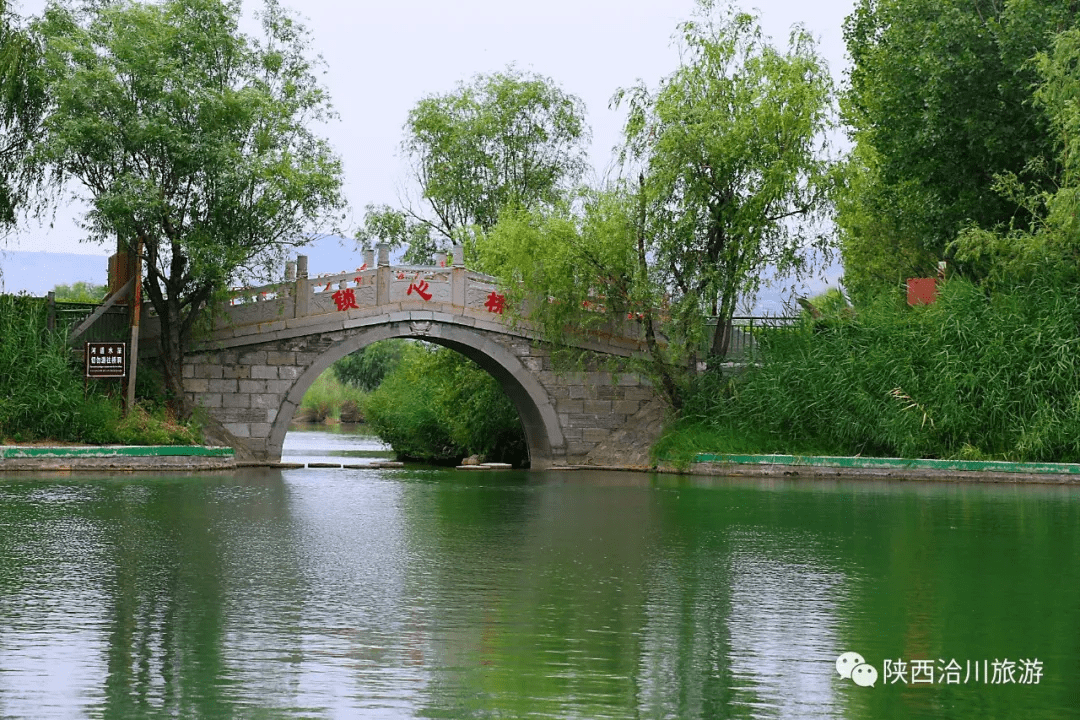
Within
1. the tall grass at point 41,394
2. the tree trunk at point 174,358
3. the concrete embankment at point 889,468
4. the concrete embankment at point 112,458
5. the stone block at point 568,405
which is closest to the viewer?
the concrete embankment at point 112,458

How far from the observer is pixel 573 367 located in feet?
81.7

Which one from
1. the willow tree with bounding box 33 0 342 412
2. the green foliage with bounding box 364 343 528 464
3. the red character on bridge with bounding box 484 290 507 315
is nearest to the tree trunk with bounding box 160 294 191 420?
the willow tree with bounding box 33 0 342 412

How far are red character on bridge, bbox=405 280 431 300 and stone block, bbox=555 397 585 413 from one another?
3.03 m

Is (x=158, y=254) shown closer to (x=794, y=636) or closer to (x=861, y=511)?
(x=861, y=511)

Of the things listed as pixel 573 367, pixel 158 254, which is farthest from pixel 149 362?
pixel 573 367

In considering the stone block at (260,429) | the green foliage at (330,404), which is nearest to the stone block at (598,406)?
the stone block at (260,429)

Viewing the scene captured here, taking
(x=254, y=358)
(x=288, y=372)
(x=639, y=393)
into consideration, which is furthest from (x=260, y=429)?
(x=639, y=393)

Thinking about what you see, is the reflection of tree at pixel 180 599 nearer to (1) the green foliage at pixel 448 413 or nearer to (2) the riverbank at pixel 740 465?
(2) the riverbank at pixel 740 465

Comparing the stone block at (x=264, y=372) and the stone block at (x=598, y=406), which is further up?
the stone block at (x=264, y=372)

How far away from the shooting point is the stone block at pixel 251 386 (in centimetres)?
2352

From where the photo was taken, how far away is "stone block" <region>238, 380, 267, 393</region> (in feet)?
77.2

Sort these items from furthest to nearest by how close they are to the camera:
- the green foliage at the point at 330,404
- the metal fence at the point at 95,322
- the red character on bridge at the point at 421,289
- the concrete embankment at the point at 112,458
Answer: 1. the green foliage at the point at 330,404
2. the red character on bridge at the point at 421,289
3. the metal fence at the point at 95,322
4. the concrete embankment at the point at 112,458

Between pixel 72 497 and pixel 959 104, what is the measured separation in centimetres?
1646

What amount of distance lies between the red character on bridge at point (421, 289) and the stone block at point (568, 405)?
3.03 m
